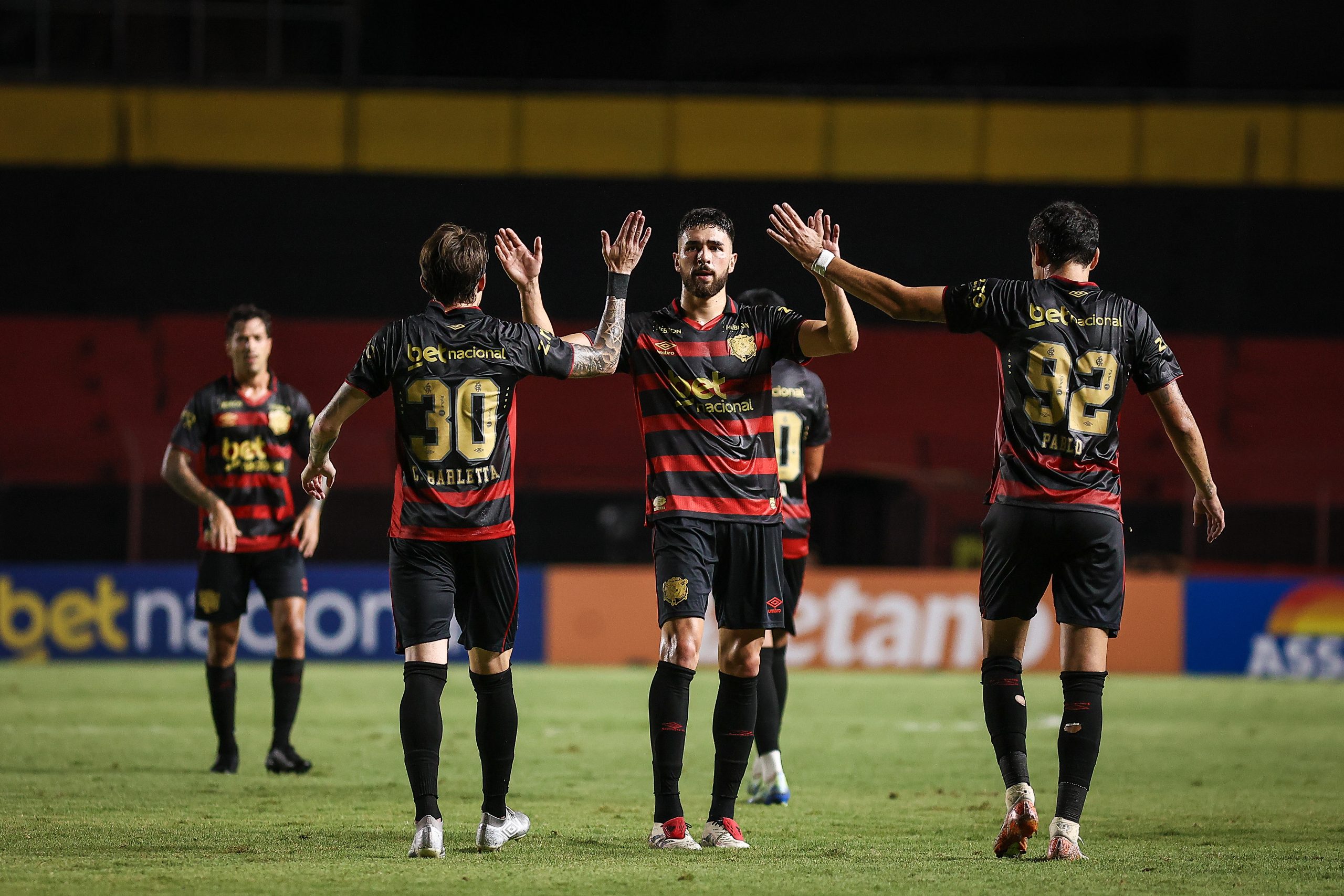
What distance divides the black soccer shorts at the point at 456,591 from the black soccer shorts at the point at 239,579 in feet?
8.70

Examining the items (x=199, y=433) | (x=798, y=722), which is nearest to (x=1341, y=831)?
(x=798, y=722)

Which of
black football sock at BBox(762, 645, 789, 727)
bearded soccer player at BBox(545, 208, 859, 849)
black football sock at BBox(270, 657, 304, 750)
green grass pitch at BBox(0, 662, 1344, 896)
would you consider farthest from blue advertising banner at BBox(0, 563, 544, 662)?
bearded soccer player at BBox(545, 208, 859, 849)

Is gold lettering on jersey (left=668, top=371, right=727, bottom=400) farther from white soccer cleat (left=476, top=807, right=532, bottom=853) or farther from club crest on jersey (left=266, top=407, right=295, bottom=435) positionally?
club crest on jersey (left=266, top=407, right=295, bottom=435)

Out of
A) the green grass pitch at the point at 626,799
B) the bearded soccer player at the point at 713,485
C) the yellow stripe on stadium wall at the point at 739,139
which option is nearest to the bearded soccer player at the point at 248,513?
the green grass pitch at the point at 626,799

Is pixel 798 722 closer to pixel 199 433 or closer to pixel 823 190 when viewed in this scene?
pixel 199 433

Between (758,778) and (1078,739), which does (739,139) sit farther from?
(1078,739)

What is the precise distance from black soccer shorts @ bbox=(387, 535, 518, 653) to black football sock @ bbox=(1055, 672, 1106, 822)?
1.93 meters

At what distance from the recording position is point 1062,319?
5.35 metres

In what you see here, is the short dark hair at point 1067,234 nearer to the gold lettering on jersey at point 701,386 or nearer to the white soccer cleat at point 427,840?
the gold lettering on jersey at point 701,386

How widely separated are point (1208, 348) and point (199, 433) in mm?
18905

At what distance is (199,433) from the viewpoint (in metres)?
8.02

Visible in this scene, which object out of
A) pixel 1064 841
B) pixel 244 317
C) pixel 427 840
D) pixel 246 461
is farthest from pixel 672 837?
pixel 244 317

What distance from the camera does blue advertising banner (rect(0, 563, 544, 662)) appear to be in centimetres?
1476

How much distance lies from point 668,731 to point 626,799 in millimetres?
1655
